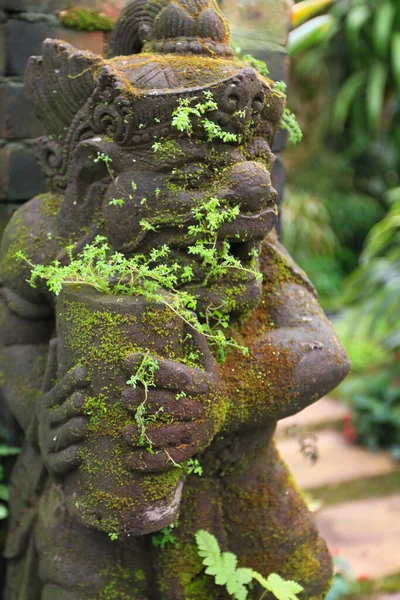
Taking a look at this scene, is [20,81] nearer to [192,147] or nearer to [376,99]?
[192,147]

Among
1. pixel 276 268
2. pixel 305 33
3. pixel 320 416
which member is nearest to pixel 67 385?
pixel 276 268

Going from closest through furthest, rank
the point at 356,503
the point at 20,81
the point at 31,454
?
the point at 31,454, the point at 20,81, the point at 356,503

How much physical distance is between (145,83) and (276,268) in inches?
22.2

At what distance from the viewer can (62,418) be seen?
1474 mm

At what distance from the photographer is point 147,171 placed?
1457 mm

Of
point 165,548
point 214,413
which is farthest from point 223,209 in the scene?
point 165,548

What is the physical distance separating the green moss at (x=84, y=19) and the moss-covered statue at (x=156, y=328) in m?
0.47

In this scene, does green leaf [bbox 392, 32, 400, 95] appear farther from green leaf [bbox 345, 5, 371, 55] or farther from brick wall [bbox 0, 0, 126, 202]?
brick wall [bbox 0, 0, 126, 202]

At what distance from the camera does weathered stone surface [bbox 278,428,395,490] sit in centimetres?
390

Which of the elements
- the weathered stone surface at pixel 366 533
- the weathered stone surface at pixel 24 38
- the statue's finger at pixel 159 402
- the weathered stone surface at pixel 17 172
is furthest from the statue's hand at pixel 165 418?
the weathered stone surface at pixel 366 533

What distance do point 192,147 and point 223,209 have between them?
0.15 metres

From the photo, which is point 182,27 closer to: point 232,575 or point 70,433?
point 70,433

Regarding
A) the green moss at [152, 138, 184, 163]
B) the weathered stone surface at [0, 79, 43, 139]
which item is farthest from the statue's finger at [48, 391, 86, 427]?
the weathered stone surface at [0, 79, 43, 139]

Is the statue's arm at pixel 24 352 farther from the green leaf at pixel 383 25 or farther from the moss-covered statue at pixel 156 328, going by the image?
the green leaf at pixel 383 25
